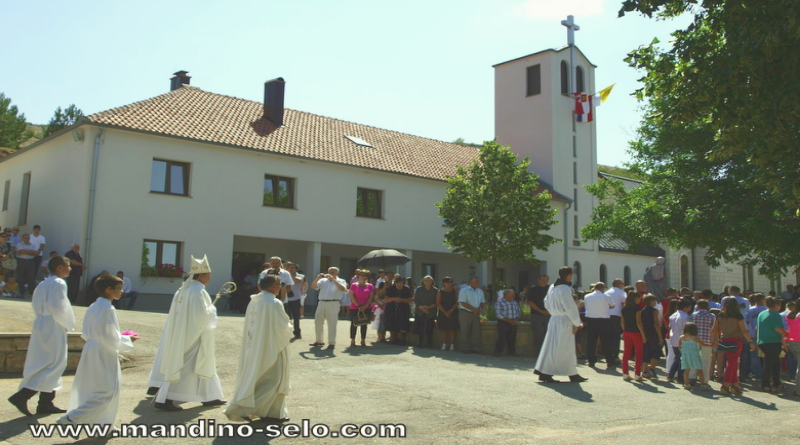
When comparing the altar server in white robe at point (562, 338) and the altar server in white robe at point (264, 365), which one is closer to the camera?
the altar server in white robe at point (264, 365)

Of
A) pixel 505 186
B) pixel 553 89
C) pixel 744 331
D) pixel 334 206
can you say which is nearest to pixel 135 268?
pixel 334 206

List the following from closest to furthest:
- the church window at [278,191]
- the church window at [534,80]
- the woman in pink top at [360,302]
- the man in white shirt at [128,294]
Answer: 1. the woman in pink top at [360,302]
2. the man in white shirt at [128,294]
3. the church window at [278,191]
4. the church window at [534,80]

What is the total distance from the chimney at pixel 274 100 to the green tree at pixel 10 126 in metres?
37.0

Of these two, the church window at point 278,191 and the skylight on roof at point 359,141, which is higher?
the skylight on roof at point 359,141

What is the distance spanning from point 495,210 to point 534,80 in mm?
16605

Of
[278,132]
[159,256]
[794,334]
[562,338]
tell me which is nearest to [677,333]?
[794,334]

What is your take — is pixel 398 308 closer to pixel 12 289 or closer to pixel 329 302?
pixel 329 302

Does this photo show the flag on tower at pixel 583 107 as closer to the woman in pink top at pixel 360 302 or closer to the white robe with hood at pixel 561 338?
the woman in pink top at pixel 360 302

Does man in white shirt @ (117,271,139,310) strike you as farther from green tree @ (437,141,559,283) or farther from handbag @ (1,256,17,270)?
green tree @ (437,141,559,283)

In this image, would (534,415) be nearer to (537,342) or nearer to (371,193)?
(537,342)

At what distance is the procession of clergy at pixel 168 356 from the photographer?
6859mm

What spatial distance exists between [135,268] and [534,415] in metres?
17.3

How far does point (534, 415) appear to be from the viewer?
8.41m

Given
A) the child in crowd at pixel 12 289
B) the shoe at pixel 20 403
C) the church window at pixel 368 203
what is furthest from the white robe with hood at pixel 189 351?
the church window at pixel 368 203
